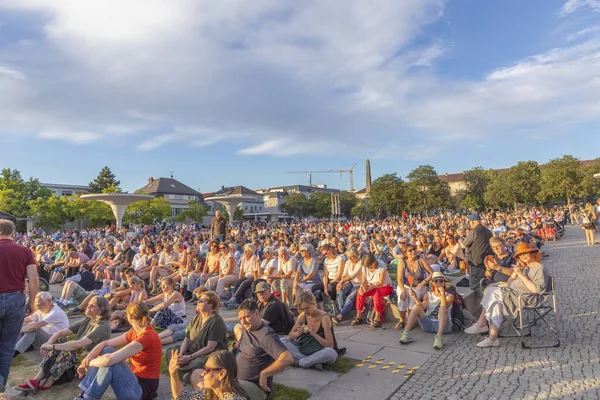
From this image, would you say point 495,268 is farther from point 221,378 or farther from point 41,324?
point 41,324

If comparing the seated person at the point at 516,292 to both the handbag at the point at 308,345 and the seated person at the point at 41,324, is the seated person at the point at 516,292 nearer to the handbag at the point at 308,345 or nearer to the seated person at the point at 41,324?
Result: the handbag at the point at 308,345

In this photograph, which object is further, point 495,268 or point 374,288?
point 374,288

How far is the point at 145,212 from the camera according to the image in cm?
5959

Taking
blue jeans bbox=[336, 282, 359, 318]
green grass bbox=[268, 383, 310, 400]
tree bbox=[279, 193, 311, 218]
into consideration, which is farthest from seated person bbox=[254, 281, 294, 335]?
tree bbox=[279, 193, 311, 218]

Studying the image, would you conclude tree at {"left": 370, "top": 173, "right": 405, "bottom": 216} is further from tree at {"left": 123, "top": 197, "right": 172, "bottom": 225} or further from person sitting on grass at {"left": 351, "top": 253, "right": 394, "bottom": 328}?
person sitting on grass at {"left": 351, "top": 253, "right": 394, "bottom": 328}

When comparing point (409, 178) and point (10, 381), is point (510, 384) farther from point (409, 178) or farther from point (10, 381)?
point (409, 178)

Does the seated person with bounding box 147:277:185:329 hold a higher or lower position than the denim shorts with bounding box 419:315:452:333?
higher

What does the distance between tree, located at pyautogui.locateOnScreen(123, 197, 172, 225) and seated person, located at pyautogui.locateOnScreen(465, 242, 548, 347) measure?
5769 cm

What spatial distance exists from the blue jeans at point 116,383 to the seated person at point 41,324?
97.5 inches

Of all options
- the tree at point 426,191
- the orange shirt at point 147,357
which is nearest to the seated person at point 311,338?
the orange shirt at point 147,357

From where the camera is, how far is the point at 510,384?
4520 mm

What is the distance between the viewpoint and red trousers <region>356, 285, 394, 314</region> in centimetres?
736

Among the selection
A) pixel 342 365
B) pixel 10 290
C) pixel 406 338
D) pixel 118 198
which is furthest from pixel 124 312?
pixel 118 198

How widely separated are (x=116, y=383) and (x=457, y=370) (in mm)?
4029
